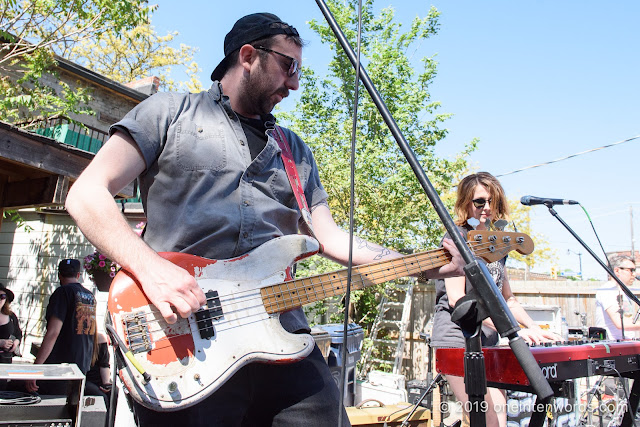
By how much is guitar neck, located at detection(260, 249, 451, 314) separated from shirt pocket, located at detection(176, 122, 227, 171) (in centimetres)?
51

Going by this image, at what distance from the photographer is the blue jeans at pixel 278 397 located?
1571 millimetres

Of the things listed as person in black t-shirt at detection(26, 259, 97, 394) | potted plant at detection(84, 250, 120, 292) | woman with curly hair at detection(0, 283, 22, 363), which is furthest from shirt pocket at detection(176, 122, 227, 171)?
potted plant at detection(84, 250, 120, 292)

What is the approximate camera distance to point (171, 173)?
171cm

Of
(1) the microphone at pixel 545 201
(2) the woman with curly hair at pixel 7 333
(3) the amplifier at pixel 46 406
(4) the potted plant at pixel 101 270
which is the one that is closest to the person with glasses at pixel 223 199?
(3) the amplifier at pixel 46 406

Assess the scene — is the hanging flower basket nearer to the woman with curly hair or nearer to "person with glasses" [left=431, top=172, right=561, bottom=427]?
the woman with curly hair

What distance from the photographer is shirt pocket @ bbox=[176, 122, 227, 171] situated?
5.67ft

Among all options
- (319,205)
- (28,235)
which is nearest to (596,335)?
(319,205)

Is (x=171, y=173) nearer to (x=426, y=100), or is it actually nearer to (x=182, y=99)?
(x=182, y=99)

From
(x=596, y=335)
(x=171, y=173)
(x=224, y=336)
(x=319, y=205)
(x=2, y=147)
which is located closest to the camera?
(x=224, y=336)

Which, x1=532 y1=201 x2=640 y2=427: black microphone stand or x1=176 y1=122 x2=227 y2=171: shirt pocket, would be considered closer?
x1=176 y1=122 x2=227 y2=171: shirt pocket

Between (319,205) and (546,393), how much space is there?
1.23m

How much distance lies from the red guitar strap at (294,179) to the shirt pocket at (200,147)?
0.30 metres

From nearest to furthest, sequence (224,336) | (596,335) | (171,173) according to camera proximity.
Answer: (224,336) < (171,173) < (596,335)

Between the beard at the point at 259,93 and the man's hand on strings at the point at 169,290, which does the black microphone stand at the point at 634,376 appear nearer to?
the beard at the point at 259,93
